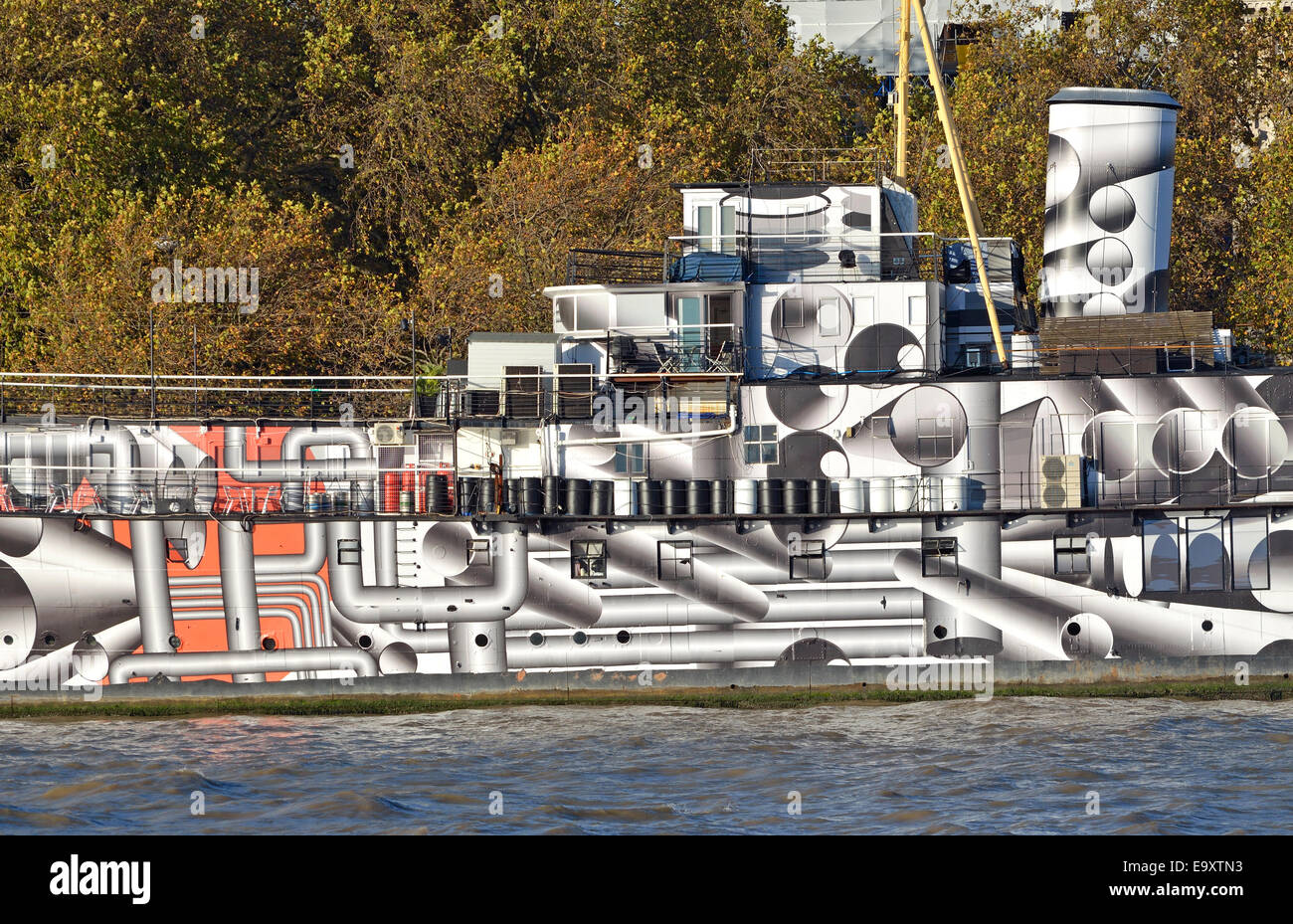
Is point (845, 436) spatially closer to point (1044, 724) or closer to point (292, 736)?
point (1044, 724)

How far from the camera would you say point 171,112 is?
194 feet

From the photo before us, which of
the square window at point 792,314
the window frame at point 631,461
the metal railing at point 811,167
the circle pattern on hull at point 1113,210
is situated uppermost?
the metal railing at point 811,167

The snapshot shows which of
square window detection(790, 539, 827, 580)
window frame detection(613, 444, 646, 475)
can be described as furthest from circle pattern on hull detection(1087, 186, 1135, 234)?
window frame detection(613, 444, 646, 475)

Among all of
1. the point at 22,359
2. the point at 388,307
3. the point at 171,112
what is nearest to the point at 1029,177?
the point at 388,307

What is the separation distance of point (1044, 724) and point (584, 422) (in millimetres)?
11453

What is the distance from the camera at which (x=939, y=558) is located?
1348 inches

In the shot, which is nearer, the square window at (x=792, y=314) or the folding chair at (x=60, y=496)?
the folding chair at (x=60, y=496)

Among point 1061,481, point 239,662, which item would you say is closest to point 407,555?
point 239,662

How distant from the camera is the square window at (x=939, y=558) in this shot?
34.2 m

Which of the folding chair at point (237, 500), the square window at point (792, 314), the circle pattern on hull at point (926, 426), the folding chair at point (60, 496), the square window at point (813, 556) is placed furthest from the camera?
the square window at point (792, 314)

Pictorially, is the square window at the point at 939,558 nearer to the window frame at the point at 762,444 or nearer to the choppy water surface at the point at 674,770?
the choppy water surface at the point at 674,770

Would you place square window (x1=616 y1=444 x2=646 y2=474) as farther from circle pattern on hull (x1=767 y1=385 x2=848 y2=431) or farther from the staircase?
the staircase

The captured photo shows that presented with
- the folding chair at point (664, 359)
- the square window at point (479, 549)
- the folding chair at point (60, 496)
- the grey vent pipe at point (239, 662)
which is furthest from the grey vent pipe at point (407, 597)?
the folding chair at point (60, 496)

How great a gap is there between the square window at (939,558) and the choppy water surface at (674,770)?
2766mm
